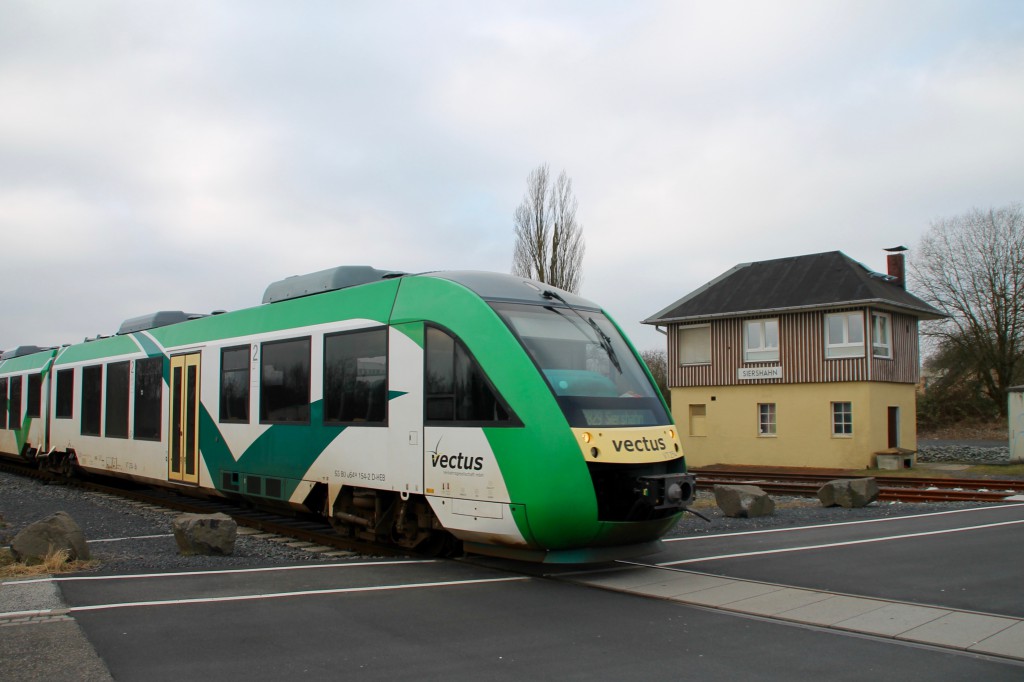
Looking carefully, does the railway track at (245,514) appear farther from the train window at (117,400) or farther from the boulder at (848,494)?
the boulder at (848,494)

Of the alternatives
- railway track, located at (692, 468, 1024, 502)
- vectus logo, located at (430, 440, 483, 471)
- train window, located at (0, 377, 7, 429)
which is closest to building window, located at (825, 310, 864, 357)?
railway track, located at (692, 468, 1024, 502)

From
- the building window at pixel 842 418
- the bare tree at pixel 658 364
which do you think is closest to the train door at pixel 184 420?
the building window at pixel 842 418

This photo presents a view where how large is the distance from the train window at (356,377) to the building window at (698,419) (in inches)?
990

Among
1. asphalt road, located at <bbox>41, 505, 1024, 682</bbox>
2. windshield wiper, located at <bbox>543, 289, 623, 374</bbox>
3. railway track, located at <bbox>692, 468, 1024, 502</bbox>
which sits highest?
windshield wiper, located at <bbox>543, 289, 623, 374</bbox>

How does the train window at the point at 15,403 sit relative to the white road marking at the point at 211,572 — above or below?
above

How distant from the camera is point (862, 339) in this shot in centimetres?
2991

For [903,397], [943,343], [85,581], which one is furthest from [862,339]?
[85,581]

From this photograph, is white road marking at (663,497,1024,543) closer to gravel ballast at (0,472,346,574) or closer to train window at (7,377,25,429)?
gravel ballast at (0,472,346,574)

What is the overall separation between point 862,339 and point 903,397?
3568 millimetres

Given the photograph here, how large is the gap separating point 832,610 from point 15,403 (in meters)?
23.4

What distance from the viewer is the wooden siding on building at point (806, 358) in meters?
30.0

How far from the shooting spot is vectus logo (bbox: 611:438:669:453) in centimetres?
820

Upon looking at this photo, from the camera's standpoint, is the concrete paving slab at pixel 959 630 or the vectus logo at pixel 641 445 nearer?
the concrete paving slab at pixel 959 630

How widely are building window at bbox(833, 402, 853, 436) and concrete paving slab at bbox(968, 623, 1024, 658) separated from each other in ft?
81.6
